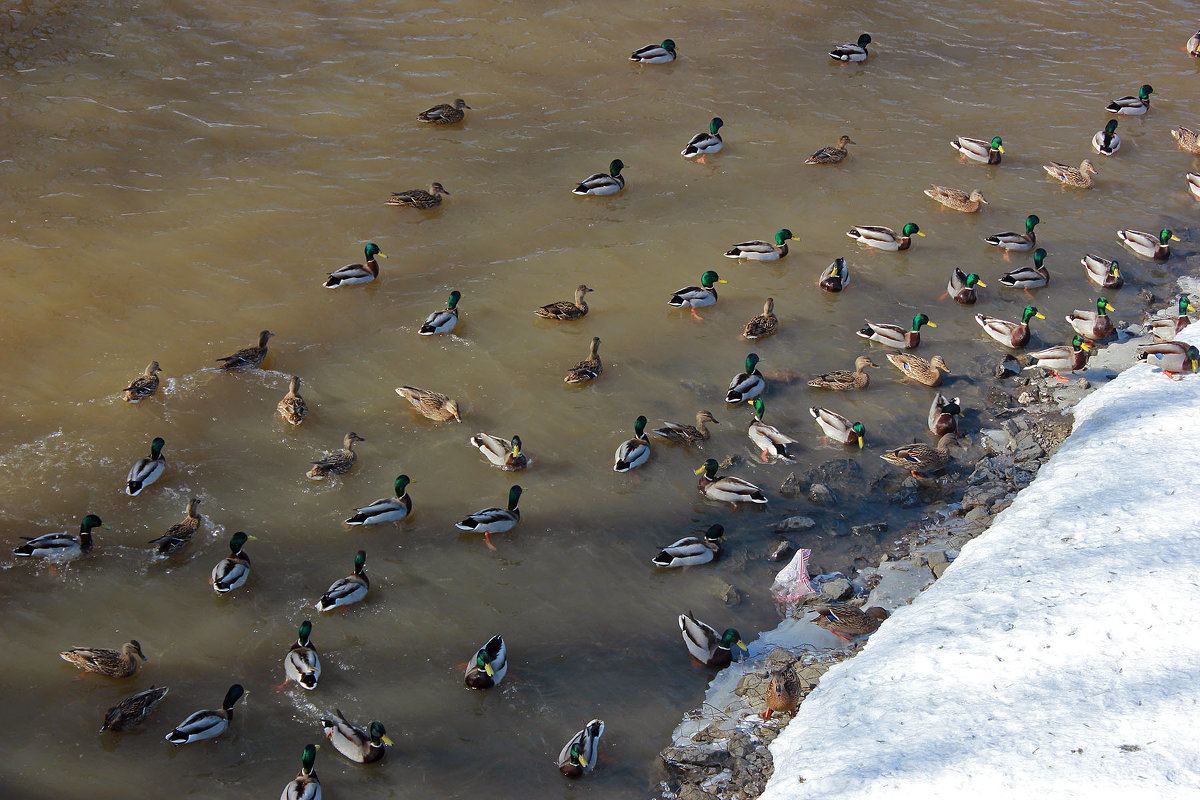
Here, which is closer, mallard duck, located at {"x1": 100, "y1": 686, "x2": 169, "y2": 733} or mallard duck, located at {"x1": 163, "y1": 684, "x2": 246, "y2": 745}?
mallard duck, located at {"x1": 163, "y1": 684, "x2": 246, "y2": 745}

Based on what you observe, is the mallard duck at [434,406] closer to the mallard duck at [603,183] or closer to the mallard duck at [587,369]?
the mallard duck at [587,369]

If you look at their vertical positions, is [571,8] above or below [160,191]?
above

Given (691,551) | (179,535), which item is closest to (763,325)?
(691,551)

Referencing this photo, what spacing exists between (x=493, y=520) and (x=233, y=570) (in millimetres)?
2816

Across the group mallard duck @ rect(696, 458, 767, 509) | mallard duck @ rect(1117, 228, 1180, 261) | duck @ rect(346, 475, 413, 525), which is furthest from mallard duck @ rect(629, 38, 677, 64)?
duck @ rect(346, 475, 413, 525)

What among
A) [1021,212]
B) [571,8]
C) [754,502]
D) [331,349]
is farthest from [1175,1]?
[331,349]

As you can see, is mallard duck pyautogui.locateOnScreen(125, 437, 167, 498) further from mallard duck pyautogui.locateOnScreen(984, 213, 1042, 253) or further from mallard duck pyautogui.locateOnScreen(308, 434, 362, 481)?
mallard duck pyautogui.locateOnScreen(984, 213, 1042, 253)

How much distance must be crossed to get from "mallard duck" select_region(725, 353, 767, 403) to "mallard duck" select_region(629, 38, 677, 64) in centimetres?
1013

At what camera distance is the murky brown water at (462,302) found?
968 cm

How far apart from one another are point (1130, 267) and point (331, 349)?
43.5 feet

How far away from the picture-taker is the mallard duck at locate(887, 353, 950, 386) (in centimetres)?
1401

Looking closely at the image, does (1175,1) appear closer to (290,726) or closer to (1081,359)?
(1081,359)

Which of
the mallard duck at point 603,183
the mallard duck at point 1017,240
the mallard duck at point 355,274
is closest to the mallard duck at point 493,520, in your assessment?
the mallard duck at point 355,274

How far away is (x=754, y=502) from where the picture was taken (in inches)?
466
